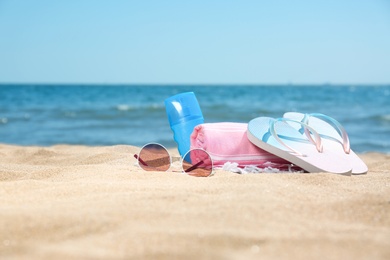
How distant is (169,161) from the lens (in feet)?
10.6

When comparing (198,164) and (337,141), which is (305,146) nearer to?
(337,141)

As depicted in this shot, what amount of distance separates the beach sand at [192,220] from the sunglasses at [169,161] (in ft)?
1.25

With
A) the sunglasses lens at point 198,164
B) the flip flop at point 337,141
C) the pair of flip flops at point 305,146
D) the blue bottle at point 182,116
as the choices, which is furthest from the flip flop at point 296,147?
the blue bottle at point 182,116

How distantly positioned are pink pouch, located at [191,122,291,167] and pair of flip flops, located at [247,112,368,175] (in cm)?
8

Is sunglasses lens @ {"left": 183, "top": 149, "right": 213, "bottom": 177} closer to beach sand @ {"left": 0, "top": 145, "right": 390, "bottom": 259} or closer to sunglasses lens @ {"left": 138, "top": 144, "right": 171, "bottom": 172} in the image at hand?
sunglasses lens @ {"left": 138, "top": 144, "right": 171, "bottom": 172}

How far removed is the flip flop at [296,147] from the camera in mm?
3162

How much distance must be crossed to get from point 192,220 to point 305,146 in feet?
5.76

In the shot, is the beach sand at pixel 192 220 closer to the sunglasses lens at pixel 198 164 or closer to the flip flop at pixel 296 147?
the sunglasses lens at pixel 198 164

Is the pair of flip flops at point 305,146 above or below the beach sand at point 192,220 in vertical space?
below

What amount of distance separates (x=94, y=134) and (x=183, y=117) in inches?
221

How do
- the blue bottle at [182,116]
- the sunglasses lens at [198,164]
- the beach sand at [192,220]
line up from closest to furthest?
the beach sand at [192,220]
the sunglasses lens at [198,164]
the blue bottle at [182,116]

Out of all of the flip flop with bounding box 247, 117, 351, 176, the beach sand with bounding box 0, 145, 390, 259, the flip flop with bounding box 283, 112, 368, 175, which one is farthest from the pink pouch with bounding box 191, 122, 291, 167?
the beach sand with bounding box 0, 145, 390, 259

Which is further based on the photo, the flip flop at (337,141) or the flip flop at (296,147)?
the flip flop at (337,141)

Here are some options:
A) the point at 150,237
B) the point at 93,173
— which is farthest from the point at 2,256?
the point at 93,173
